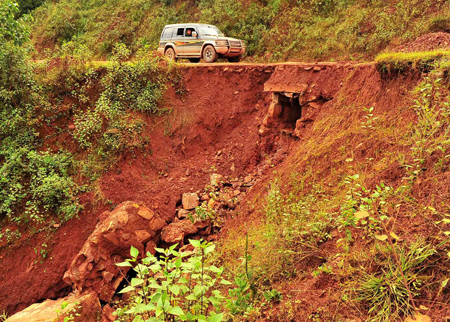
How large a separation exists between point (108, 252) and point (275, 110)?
16.6ft

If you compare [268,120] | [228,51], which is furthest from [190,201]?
[228,51]

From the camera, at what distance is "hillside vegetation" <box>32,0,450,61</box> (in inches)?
402

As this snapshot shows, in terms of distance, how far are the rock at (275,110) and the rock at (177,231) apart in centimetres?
335

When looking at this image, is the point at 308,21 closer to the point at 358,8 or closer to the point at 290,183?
the point at 358,8

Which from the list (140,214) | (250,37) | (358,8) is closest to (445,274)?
(140,214)

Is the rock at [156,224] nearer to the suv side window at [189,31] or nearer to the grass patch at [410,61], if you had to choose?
the grass patch at [410,61]

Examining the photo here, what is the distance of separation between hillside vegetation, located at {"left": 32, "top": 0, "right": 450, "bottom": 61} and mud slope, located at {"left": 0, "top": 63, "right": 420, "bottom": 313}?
409cm

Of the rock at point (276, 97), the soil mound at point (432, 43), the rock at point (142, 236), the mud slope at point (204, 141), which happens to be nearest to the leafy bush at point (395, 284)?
the mud slope at point (204, 141)

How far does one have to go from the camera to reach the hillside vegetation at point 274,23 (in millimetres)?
10211

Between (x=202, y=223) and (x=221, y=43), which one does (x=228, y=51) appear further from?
(x=202, y=223)

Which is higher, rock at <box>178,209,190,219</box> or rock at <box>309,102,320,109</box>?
rock at <box>309,102,320,109</box>

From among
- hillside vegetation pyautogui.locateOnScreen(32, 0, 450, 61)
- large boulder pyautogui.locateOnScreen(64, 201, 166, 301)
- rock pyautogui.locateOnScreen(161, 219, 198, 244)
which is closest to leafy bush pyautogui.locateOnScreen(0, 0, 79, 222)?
hillside vegetation pyautogui.locateOnScreen(32, 0, 450, 61)

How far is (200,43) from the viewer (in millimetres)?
10945

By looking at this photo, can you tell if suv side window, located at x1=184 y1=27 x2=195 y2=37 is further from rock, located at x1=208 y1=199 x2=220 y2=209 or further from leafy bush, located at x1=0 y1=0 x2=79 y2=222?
rock, located at x1=208 y1=199 x2=220 y2=209
